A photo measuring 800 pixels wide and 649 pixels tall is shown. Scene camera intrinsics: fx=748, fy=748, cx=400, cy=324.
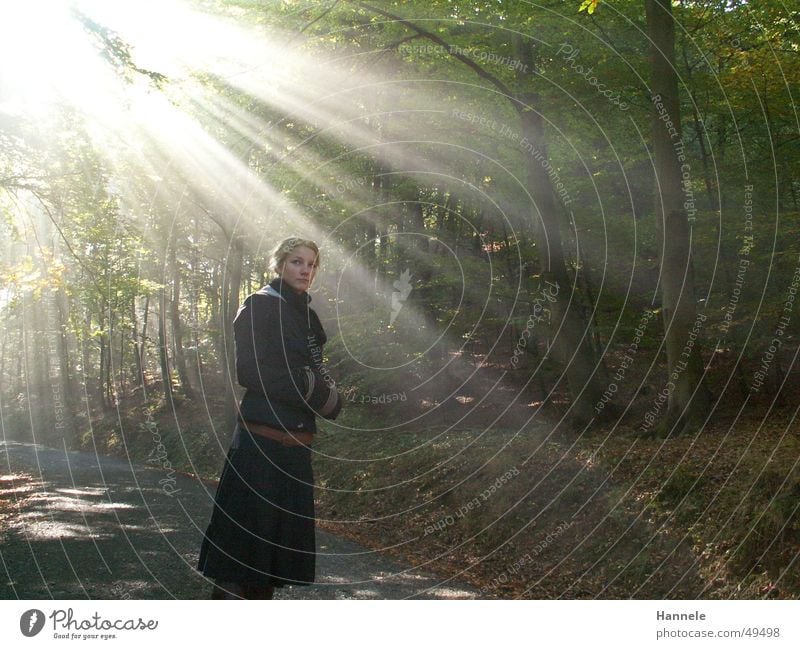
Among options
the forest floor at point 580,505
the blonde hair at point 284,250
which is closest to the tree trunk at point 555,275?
the forest floor at point 580,505

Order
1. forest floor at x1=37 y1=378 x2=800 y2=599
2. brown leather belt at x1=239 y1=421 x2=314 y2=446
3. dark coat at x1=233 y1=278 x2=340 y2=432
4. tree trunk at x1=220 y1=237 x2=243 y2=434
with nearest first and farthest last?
dark coat at x1=233 y1=278 x2=340 y2=432 → brown leather belt at x1=239 y1=421 x2=314 y2=446 → forest floor at x1=37 y1=378 x2=800 y2=599 → tree trunk at x1=220 y1=237 x2=243 y2=434

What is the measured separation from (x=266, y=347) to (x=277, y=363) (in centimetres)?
11

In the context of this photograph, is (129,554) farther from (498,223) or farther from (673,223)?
(498,223)

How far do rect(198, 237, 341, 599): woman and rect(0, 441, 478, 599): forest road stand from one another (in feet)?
6.14

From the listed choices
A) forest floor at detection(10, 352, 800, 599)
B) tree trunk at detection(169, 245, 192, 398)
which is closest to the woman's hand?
forest floor at detection(10, 352, 800, 599)

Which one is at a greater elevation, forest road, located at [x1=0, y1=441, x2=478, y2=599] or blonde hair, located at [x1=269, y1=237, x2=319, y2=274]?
blonde hair, located at [x1=269, y1=237, x2=319, y2=274]

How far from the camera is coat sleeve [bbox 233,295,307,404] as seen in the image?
406cm

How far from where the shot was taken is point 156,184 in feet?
49.7

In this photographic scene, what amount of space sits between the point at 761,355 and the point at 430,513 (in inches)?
251

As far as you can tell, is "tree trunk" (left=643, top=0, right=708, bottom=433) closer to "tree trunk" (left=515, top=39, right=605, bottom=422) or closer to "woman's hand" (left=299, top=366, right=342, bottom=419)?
"tree trunk" (left=515, top=39, right=605, bottom=422)

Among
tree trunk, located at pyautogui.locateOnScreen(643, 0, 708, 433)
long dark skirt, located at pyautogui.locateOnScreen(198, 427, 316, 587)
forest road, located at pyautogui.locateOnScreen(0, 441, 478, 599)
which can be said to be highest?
tree trunk, located at pyautogui.locateOnScreen(643, 0, 708, 433)

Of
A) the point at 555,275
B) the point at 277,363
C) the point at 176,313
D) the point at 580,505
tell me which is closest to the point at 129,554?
the point at 277,363

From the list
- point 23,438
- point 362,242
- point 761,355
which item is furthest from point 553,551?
point 23,438

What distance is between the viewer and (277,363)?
13.5 feet
